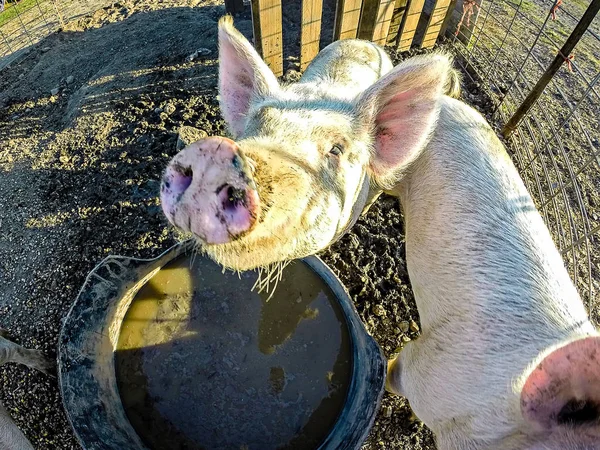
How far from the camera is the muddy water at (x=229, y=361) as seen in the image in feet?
8.19

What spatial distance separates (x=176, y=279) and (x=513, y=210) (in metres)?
2.21

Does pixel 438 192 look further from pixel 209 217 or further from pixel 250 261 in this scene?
pixel 209 217

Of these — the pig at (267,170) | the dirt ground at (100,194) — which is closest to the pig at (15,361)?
the dirt ground at (100,194)

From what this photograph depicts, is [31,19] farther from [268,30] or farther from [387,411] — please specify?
[387,411]

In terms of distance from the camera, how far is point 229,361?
2682mm

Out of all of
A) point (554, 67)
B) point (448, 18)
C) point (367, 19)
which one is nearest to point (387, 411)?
point (554, 67)

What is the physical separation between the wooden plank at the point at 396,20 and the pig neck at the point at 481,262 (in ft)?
7.46

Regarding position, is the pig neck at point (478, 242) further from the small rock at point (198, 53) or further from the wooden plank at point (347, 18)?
the small rock at point (198, 53)

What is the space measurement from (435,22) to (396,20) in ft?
1.59

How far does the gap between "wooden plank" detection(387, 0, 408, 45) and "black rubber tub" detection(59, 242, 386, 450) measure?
3487 millimetres

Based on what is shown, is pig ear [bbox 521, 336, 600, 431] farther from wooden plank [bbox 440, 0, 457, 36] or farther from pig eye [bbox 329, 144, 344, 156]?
wooden plank [bbox 440, 0, 457, 36]

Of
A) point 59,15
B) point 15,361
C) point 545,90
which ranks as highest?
point 545,90

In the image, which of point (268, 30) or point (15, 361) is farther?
point (268, 30)

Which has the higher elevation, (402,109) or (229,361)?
(402,109)
